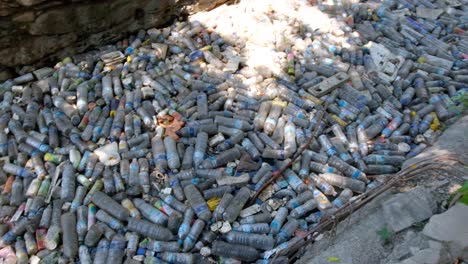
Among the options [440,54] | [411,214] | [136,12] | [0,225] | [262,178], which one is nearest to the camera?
[411,214]

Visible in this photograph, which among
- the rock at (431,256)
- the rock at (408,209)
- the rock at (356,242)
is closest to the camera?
the rock at (431,256)

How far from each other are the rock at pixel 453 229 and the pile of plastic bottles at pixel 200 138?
123cm

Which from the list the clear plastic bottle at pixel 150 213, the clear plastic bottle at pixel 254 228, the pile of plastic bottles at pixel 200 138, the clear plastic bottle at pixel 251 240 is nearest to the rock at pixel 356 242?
the pile of plastic bottles at pixel 200 138

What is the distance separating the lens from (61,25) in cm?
674

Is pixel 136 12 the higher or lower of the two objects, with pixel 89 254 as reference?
higher

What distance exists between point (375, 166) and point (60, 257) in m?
4.05

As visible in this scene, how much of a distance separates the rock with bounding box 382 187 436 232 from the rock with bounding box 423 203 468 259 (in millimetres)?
363

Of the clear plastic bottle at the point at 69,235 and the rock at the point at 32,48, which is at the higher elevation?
the rock at the point at 32,48

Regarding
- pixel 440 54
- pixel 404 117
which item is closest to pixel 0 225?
pixel 404 117

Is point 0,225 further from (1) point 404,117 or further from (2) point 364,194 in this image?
(1) point 404,117

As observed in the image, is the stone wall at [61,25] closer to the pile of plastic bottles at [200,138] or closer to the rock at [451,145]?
the pile of plastic bottles at [200,138]

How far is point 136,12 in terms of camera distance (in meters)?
7.52

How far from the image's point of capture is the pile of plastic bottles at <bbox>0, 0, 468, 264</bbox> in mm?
4984

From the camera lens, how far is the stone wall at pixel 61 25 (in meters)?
6.34
